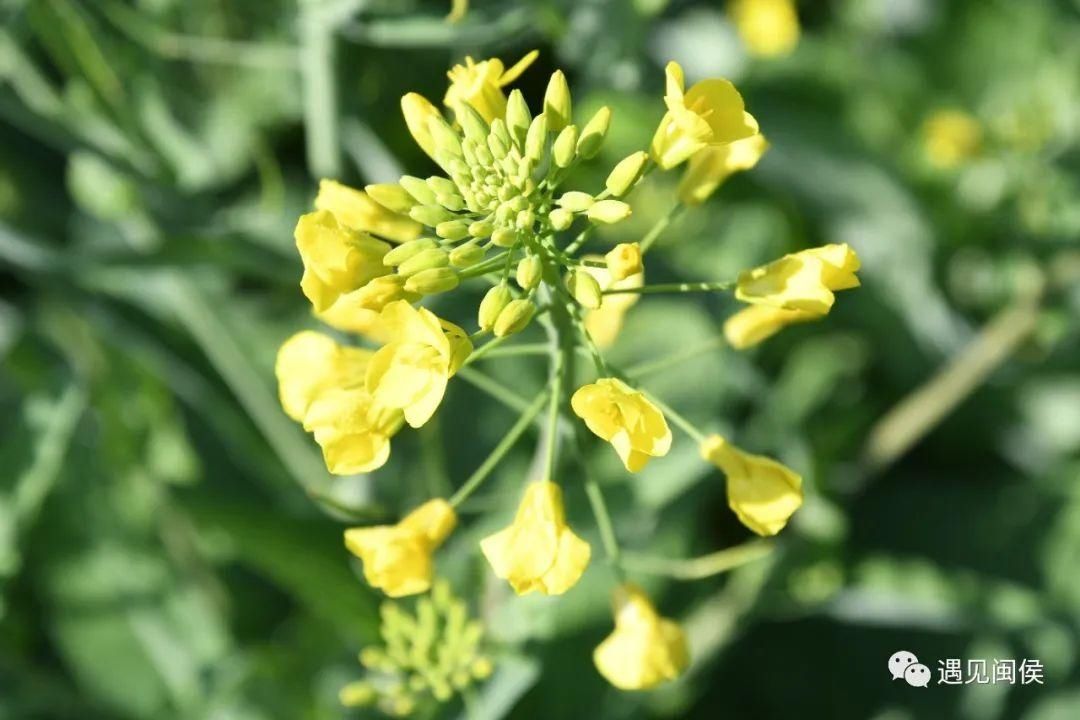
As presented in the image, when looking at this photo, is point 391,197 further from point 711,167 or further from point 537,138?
point 711,167

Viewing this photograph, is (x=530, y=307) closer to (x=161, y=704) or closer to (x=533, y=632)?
(x=533, y=632)

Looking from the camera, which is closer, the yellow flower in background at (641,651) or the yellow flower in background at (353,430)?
the yellow flower in background at (353,430)

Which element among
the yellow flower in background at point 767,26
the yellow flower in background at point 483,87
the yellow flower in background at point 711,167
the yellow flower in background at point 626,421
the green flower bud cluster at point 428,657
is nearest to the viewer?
the yellow flower in background at point 626,421

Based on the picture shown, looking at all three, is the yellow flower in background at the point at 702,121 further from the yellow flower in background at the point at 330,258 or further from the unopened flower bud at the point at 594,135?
the yellow flower in background at the point at 330,258

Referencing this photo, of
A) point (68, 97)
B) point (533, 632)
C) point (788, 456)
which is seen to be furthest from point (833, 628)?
point (68, 97)

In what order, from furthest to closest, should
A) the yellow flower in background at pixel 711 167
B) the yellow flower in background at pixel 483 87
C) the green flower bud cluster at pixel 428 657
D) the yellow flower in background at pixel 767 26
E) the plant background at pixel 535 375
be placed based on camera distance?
the yellow flower in background at pixel 767 26 < the plant background at pixel 535 375 < the green flower bud cluster at pixel 428 657 < the yellow flower in background at pixel 711 167 < the yellow flower in background at pixel 483 87

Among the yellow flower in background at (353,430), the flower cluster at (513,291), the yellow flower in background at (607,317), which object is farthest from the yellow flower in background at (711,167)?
the yellow flower in background at (353,430)
